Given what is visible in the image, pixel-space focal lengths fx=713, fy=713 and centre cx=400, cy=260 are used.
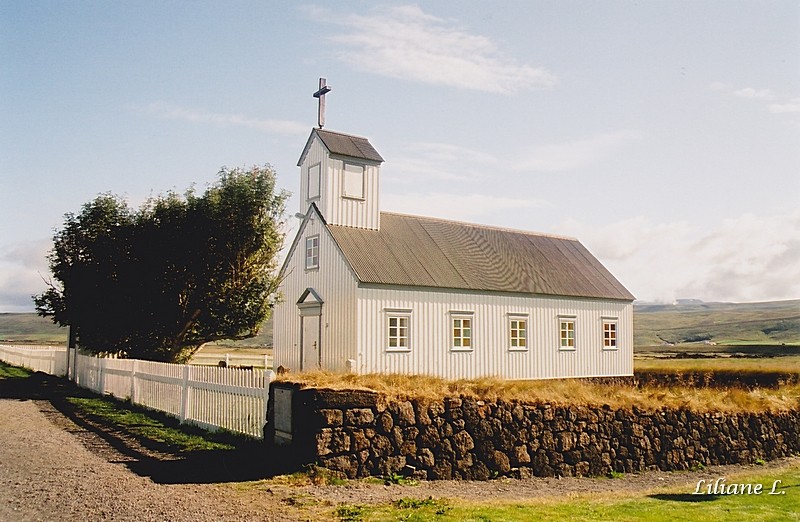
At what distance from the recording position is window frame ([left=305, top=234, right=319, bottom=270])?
27.1 meters

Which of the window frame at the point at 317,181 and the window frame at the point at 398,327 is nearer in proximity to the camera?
the window frame at the point at 398,327

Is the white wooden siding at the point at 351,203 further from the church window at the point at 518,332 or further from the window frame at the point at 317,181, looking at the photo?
the church window at the point at 518,332

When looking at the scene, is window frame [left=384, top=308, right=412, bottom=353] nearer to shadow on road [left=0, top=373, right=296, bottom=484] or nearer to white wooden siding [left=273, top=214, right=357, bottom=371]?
white wooden siding [left=273, top=214, right=357, bottom=371]

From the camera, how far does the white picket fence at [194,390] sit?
14.7m

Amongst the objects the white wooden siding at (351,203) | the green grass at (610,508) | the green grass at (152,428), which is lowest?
the green grass at (610,508)

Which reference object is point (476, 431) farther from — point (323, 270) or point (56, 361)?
point (56, 361)

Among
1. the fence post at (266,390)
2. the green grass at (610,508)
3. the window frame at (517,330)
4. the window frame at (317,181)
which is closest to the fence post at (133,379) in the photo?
the fence post at (266,390)

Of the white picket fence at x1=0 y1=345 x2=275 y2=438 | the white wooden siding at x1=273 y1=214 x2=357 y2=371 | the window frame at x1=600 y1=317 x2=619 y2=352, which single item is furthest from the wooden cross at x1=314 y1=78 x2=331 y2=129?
the window frame at x1=600 y1=317 x2=619 y2=352

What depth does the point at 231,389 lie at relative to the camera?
1530cm

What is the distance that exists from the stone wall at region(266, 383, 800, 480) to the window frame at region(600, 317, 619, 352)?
35.1 feet

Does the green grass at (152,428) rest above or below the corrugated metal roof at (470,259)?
below

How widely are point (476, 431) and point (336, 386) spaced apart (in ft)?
11.6

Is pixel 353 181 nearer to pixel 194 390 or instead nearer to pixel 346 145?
pixel 346 145

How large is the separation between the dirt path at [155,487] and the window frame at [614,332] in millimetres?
14992
